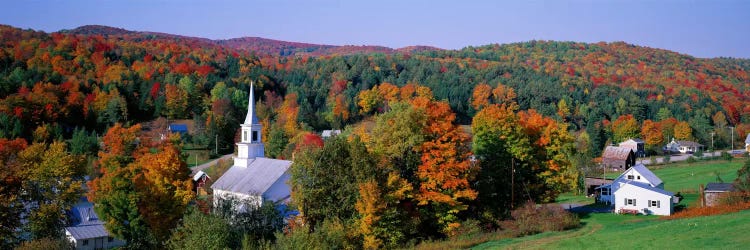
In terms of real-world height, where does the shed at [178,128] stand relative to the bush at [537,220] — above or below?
above

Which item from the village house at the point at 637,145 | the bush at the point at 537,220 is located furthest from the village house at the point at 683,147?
the bush at the point at 537,220

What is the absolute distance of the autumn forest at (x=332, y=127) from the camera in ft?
119

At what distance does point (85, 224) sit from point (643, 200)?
110 feet

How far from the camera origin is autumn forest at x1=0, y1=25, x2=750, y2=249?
3619 cm

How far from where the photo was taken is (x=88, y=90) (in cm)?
10469

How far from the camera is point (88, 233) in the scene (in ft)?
137

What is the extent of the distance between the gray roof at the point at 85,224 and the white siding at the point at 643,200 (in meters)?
30.9

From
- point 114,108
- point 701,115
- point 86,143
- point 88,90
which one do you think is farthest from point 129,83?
point 701,115

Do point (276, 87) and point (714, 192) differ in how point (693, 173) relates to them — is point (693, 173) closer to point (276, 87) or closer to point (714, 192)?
point (714, 192)

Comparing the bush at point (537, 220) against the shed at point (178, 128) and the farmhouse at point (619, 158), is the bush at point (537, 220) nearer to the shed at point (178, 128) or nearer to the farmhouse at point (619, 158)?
the farmhouse at point (619, 158)

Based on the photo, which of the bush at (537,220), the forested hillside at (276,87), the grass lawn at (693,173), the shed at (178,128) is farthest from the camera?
the forested hillside at (276,87)

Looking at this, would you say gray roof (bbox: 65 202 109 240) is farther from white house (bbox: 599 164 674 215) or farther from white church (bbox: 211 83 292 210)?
white house (bbox: 599 164 674 215)

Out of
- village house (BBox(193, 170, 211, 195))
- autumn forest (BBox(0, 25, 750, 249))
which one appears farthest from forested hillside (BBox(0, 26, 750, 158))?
village house (BBox(193, 170, 211, 195))

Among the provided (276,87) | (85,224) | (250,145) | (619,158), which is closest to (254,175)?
(250,145)
